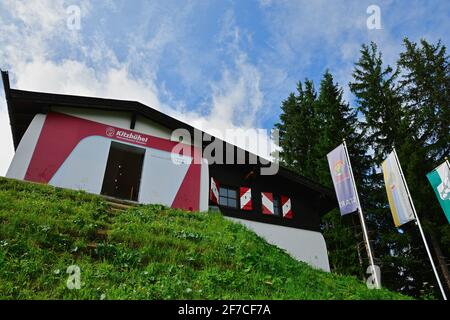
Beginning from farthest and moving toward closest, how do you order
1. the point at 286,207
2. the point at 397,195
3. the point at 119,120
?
the point at 286,207
the point at 119,120
the point at 397,195

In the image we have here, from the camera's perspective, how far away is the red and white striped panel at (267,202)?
14926 mm

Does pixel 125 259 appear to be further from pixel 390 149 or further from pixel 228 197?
pixel 390 149

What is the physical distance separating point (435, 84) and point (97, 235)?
77.0ft

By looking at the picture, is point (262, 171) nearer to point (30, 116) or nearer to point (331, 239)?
point (331, 239)

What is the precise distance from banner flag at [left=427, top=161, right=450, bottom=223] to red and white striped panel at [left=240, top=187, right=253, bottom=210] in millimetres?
7411

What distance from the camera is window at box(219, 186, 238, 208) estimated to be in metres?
14.2

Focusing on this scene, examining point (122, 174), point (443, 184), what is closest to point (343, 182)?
point (443, 184)

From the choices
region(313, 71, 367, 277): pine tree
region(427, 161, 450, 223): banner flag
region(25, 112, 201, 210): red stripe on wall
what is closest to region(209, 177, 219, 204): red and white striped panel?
region(25, 112, 201, 210): red stripe on wall

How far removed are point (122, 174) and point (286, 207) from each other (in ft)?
31.8

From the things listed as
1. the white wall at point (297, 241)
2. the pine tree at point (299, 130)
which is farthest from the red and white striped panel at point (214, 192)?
the pine tree at point (299, 130)

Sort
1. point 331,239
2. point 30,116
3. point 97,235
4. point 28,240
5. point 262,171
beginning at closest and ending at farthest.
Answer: point 28,240 → point 97,235 → point 30,116 → point 262,171 → point 331,239

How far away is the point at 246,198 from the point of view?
48.0ft

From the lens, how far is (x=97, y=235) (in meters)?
6.34
